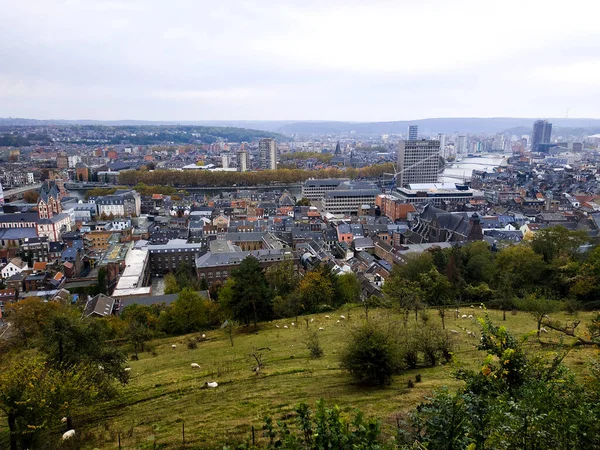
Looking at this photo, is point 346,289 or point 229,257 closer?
point 346,289

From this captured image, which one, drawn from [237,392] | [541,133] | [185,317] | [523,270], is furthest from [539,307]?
[541,133]

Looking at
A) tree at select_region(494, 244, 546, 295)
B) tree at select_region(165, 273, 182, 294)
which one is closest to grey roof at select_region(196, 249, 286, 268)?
tree at select_region(165, 273, 182, 294)

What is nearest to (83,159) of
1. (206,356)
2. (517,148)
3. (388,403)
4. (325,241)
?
(325,241)

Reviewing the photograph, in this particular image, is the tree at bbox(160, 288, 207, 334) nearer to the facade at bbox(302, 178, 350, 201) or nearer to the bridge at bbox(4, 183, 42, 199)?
the facade at bbox(302, 178, 350, 201)

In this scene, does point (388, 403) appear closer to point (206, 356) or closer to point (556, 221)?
point (206, 356)

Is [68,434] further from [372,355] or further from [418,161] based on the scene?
[418,161]

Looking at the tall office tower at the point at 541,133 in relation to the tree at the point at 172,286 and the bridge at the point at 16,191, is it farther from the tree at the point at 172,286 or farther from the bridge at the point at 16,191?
the tree at the point at 172,286
